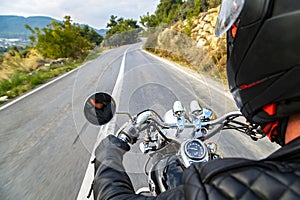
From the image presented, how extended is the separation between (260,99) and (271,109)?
5 cm

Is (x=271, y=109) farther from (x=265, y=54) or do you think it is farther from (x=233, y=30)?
(x=233, y=30)

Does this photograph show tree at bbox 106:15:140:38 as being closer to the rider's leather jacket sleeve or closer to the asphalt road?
the asphalt road

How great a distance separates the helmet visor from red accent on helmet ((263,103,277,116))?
33cm

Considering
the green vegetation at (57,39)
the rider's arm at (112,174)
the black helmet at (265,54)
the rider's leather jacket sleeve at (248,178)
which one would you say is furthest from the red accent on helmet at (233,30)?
the green vegetation at (57,39)

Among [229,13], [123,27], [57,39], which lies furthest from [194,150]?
[57,39]

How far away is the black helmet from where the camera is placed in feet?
1.75

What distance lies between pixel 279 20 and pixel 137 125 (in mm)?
810

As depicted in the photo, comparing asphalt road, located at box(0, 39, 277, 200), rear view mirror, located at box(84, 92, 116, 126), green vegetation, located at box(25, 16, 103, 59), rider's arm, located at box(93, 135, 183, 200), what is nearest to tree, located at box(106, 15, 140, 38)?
asphalt road, located at box(0, 39, 277, 200)

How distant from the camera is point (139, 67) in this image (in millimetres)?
1417

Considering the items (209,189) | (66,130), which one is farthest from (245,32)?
(66,130)

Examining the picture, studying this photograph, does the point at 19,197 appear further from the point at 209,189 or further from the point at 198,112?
the point at 209,189

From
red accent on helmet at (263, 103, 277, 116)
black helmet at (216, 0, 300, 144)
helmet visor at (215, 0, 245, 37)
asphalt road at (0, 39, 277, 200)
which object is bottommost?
asphalt road at (0, 39, 277, 200)

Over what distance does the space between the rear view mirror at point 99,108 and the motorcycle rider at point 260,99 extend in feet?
1.24

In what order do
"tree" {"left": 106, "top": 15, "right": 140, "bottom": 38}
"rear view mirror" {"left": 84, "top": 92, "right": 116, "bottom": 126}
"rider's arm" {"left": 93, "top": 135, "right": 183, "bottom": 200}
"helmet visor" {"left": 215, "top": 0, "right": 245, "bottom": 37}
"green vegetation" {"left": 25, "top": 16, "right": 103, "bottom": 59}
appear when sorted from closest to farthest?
1. "helmet visor" {"left": 215, "top": 0, "right": 245, "bottom": 37}
2. "rider's arm" {"left": 93, "top": 135, "right": 183, "bottom": 200}
3. "rear view mirror" {"left": 84, "top": 92, "right": 116, "bottom": 126}
4. "tree" {"left": 106, "top": 15, "right": 140, "bottom": 38}
5. "green vegetation" {"left": 25, "top": 16, "right": 103, "bottom": 59}
